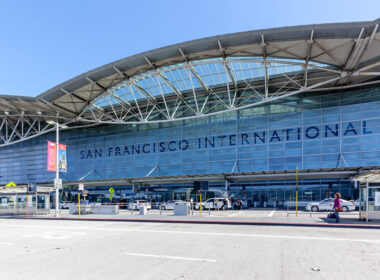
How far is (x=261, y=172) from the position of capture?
114ft

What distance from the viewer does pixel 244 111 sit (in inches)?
1508

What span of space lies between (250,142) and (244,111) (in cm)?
433

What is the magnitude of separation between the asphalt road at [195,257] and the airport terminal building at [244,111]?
2009 centimetres

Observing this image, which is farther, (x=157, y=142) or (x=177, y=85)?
(x=157, y=142)

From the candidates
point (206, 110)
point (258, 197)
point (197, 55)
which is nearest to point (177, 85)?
point (206, 110)

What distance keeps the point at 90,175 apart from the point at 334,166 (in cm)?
3736

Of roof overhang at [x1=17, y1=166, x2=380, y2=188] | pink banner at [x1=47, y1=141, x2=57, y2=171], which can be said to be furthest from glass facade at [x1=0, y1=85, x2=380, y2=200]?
pink banner at [x1=47, y1=141, x2=57, y2=171]

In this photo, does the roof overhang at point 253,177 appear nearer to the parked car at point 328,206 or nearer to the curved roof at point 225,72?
the parked car at point 328,206

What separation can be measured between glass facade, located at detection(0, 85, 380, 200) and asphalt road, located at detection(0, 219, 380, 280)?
24981 mm

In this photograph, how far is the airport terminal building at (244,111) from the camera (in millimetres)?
27359

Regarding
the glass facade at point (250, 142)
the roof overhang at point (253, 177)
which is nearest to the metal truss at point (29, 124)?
the glass facade at point (250, 142)

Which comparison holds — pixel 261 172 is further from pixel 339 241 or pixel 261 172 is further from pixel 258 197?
pixel 339 241

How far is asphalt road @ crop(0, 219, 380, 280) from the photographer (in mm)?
6137

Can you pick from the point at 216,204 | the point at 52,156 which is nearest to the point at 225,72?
the point at 216,204
